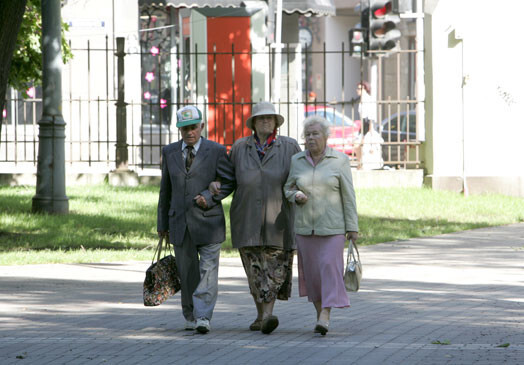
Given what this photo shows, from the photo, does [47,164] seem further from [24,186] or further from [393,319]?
[393,319]

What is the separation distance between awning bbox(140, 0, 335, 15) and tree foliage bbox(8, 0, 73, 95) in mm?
8231

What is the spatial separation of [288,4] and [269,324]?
62.3ft

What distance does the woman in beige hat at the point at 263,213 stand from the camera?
327 inches

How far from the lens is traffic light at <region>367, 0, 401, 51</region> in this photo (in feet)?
60.9

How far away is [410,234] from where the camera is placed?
15.2 metres

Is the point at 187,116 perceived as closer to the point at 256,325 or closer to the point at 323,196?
the point at 323,196

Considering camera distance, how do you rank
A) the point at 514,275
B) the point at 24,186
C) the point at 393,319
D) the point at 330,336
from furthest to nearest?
1. the point at 24,186
2. the point at 514,275
3. the point at 393,319
4. the point at 330,336

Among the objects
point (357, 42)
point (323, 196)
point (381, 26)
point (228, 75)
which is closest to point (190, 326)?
point (323, 196)

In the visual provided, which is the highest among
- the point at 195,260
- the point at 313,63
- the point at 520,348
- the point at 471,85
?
the point at 313,63

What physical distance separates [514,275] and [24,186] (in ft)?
35.0

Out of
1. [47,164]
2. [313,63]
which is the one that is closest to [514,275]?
[47,164]

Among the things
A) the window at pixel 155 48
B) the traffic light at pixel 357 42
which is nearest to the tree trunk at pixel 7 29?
the traffic light at pixel 357 42

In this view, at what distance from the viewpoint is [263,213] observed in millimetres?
8344

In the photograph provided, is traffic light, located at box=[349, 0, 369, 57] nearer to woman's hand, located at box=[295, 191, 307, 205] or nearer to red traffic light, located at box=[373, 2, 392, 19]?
red traffic light, located at box=[373, 2, 392, 19]
